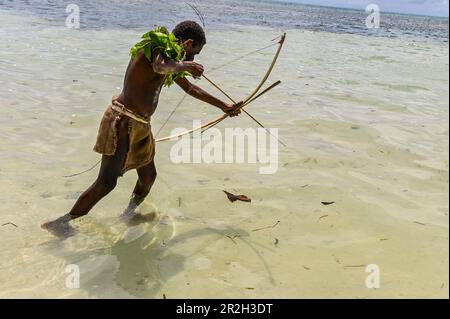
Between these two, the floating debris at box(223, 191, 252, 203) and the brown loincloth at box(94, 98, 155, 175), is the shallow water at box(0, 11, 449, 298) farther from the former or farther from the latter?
the brown loincloth at box(94, 98, 155, 175)

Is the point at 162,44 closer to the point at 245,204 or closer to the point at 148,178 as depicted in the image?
the point at 148,178

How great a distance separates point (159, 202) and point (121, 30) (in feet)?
39.0

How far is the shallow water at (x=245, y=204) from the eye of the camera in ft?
9.34

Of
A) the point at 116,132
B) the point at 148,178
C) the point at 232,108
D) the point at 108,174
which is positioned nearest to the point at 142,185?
the point at 148,178

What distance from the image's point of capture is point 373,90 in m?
8.34

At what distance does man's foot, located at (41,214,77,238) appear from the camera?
3.30m

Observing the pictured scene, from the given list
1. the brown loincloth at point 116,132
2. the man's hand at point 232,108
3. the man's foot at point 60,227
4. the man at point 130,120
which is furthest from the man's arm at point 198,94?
the man's foot at point 60,227

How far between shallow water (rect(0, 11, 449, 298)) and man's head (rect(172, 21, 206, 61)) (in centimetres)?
132

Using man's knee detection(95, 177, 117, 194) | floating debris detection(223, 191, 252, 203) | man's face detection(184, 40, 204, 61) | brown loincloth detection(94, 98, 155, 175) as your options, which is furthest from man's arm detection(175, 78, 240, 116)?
man's knee detection(95, 177, 117, 194)

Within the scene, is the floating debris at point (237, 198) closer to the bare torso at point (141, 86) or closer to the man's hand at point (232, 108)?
the man's hand at point (232, 108)

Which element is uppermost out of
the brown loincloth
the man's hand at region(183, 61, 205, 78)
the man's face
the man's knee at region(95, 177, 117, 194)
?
the man's face
